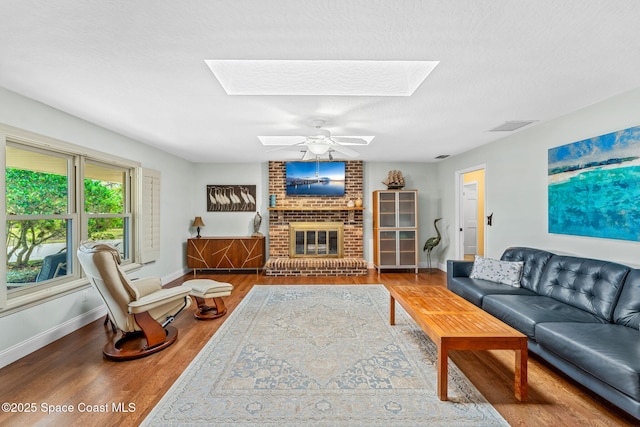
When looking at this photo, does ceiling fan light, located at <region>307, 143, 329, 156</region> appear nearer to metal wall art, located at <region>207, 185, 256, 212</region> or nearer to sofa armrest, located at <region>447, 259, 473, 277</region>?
sofa armrest, located at <region>447, 259, 473, 277</region>

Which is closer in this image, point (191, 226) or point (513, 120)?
point (513, 120)

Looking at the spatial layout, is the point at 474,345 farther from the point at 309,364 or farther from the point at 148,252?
the point at 148,252

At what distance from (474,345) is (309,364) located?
1.24 meters

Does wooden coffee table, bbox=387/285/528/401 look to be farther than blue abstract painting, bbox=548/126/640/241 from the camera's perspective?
No

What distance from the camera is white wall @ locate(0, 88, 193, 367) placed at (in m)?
2.38

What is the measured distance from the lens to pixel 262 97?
8.23ft

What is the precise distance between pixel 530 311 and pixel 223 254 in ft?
15.8

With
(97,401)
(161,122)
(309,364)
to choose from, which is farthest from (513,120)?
(97,401)

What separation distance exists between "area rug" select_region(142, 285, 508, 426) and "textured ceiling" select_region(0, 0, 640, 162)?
2.27m

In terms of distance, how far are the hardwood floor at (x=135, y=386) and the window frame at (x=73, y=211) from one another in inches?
19.5

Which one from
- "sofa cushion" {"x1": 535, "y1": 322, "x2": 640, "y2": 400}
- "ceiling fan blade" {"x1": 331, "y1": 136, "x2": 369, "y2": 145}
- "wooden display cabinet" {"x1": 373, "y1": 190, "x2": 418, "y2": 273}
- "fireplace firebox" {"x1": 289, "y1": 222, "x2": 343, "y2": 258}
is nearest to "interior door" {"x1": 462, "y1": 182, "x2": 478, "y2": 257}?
"wooden display cabinet" {"x1": 373, "y1": 190, "x2": 418, "y2": 273}

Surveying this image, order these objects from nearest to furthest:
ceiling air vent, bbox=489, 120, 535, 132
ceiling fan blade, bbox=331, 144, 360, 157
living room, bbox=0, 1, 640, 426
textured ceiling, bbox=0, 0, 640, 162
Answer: textured ceiling, bbox=0, 0, 640, 162 → living room, bbox=0, 1, 640, 426 → ceiling air vent, bbox=489, 120, 535, 132 → ceiling fan blade, bbox=331, 144, 360, 157

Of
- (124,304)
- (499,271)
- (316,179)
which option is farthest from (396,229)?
(124,304)

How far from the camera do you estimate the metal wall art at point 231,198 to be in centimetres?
598
